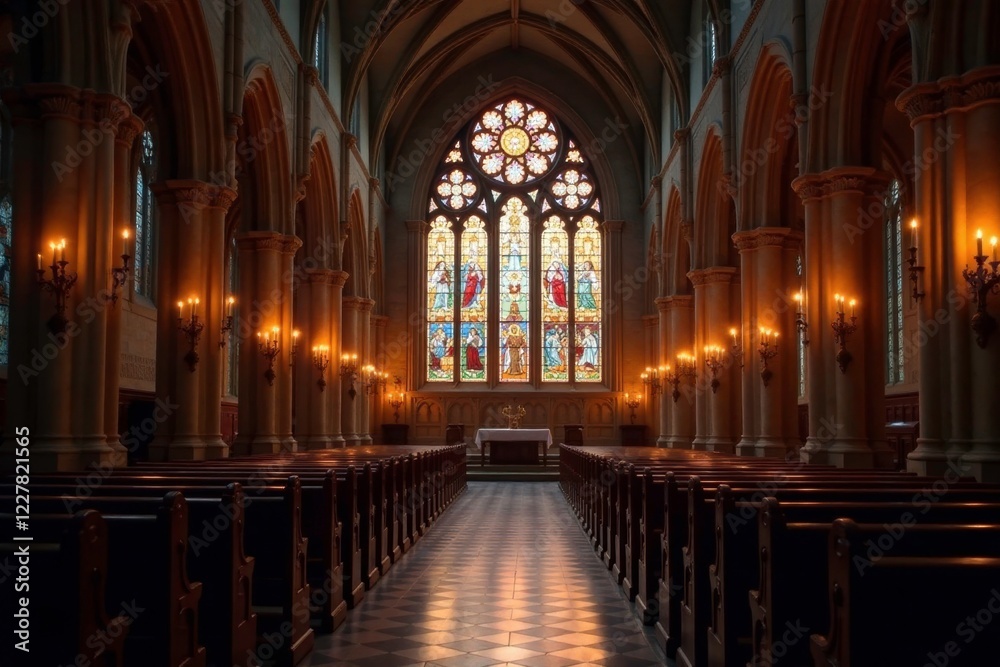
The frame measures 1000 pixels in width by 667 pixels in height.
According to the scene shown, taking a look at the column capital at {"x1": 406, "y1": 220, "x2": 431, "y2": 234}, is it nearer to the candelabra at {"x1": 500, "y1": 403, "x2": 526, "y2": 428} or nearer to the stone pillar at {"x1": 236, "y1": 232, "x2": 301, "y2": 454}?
the candelabra at {"x1": 500, "y1": 403, "x2": 526, "y2": 428}

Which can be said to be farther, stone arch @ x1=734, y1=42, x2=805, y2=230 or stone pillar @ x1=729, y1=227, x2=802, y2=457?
stone arch @ x1=734, y1=42, x2=805, y2=230

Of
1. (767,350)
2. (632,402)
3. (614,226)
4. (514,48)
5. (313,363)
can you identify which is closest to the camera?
(767,350)

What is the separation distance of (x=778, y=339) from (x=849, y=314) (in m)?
3.80

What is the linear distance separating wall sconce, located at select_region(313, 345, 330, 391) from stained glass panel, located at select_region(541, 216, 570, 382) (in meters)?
12.5

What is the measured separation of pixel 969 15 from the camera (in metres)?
10.3

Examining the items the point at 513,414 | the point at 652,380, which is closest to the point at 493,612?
the point at 652,380

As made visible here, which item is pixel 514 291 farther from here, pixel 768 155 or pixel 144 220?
pixel 768 155

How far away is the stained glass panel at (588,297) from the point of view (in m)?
35.2

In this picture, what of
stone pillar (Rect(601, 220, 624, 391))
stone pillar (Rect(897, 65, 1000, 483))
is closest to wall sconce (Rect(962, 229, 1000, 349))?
stone pillar (Rect(897, 65, 1000, 483))

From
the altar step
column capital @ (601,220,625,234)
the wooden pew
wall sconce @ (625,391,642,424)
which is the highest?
column capital @ (601,220,625,234)

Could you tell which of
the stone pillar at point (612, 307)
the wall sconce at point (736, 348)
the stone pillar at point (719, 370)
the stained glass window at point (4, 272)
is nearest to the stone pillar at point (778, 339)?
the wall sconce at point (736, 348)

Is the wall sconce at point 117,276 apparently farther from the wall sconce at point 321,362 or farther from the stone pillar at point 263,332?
the wall sconce at point 321,362

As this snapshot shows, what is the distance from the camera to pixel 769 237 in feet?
59.9

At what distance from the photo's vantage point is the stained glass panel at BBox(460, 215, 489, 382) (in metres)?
35.2
